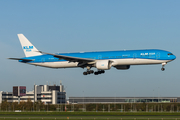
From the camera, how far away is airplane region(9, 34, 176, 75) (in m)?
63.4

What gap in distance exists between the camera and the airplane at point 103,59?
208 feet

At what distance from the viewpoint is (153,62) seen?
63.6m

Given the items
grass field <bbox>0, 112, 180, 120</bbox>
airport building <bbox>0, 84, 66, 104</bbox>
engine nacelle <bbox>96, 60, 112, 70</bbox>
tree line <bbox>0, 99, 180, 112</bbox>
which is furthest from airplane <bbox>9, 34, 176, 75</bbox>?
airport building <bbox>0, 84, 66, 104</bbox>

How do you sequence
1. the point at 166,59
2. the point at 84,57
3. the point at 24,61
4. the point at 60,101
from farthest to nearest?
the point at 60,101
the point at 24,61
the point at 84,57
the point at 166,59

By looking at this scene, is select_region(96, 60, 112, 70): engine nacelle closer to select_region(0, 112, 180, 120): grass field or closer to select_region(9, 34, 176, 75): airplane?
select_region(9, 34, 176, 75): airplane

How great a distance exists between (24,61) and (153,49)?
A: 1347 inches

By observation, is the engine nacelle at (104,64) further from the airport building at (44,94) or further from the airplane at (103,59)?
the airport building at (44,94)

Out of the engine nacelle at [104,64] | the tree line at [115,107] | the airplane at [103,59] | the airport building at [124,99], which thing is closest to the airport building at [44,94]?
the airport building at [124,99]

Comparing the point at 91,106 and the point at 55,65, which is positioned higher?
the point at 55,65

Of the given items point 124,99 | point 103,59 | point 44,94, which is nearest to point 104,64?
point 103,59

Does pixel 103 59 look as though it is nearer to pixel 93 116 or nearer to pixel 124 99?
pixel 93 116

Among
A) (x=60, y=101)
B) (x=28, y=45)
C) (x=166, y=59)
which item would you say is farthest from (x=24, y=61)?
(x=60, y=101)

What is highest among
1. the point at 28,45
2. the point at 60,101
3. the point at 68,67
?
the point at 28,45

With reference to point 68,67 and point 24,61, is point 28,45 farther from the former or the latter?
point 68,67
